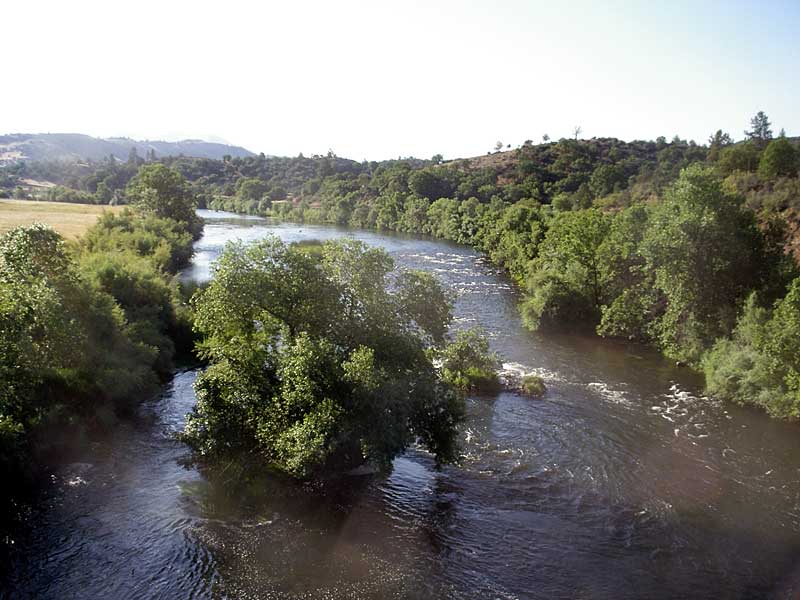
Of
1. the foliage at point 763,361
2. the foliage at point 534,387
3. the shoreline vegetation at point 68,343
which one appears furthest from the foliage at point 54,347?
the foliage at point 763,361

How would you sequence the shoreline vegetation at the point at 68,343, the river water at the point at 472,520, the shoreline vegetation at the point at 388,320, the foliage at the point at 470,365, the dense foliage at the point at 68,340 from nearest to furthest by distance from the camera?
the river water at the point at 472,520 < the shoreline vegetation at the point at 388,320 < the shoreline vegetation at the point at 68,343 < the dense foliage at the point at 68,340 < the foliage at the point at 470,365

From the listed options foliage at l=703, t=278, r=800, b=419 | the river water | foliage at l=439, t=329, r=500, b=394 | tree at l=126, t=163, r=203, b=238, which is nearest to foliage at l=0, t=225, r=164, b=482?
the river water

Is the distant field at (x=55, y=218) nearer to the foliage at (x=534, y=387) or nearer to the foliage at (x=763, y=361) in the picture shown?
the foliage at (x=534, y=387)

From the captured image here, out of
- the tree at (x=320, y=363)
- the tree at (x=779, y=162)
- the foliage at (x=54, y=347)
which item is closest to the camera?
the tree at (x=320, y=363)

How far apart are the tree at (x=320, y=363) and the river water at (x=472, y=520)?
7.92 feet

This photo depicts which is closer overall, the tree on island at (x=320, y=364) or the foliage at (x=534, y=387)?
the tree on island at (x=320, y=364)

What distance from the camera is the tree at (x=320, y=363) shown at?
71.3ft

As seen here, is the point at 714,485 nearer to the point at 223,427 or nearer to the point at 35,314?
the point at 223,427

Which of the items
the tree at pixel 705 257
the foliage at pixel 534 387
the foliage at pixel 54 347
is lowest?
the foliage at pixel 534 387

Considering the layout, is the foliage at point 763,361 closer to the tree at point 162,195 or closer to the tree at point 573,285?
the tree at point 573,285

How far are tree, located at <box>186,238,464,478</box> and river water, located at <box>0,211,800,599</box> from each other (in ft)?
7.92

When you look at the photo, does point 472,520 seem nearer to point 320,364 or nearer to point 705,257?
point 320,364

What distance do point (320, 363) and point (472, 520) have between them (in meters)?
9.09

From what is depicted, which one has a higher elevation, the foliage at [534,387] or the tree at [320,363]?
the tree at [320,363]
